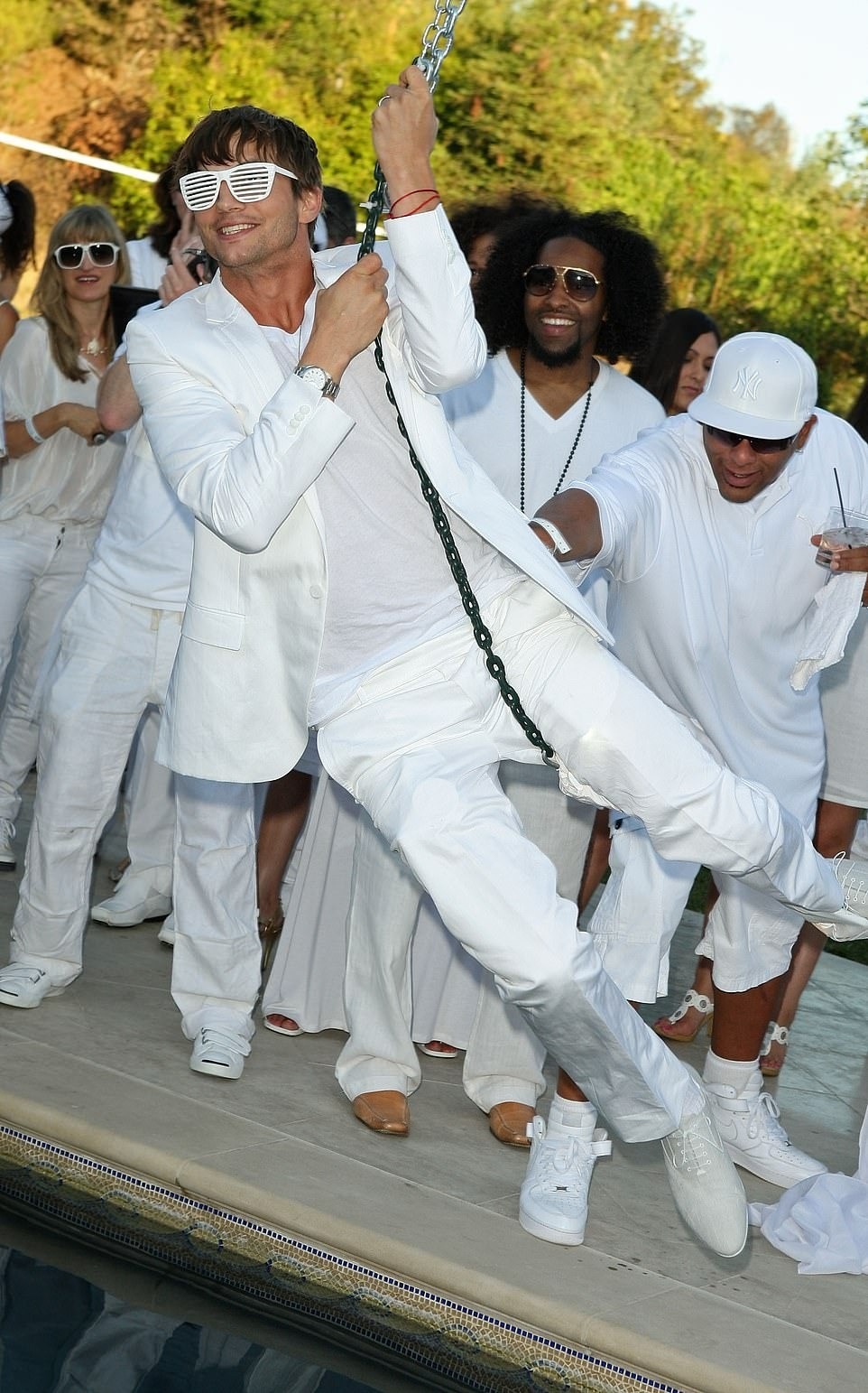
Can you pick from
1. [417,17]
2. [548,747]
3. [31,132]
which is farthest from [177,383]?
[417,17]

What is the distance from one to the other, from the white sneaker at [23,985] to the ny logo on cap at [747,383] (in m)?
2.42

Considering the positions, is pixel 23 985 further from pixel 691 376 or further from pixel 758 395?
pixel 691 376

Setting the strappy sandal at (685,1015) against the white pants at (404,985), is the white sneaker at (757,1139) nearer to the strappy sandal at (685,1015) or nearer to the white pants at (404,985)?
the white pants at (404,985)

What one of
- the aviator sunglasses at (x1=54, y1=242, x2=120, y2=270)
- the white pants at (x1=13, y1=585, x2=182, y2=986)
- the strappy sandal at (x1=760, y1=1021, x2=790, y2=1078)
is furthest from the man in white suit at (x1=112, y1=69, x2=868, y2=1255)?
the aviator sunglasses at (x1=54, y1=242, x2=120, y2=270)

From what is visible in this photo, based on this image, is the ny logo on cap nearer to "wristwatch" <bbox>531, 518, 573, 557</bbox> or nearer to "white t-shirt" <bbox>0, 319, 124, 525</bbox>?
"wristwatch" <bbox>531, 518, 573, 557</bbox>

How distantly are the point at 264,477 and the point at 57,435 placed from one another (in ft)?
9.22

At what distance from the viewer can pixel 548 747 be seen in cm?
354

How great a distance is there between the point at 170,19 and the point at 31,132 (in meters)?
2.88

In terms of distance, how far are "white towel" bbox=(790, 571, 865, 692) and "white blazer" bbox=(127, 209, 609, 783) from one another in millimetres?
865

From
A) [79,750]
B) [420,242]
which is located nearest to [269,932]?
[79,750]

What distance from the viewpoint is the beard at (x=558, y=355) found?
4957mm

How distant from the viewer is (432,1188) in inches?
153

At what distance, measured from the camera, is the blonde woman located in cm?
Answer: 579

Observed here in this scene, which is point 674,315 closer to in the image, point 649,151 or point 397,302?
point 397,302
